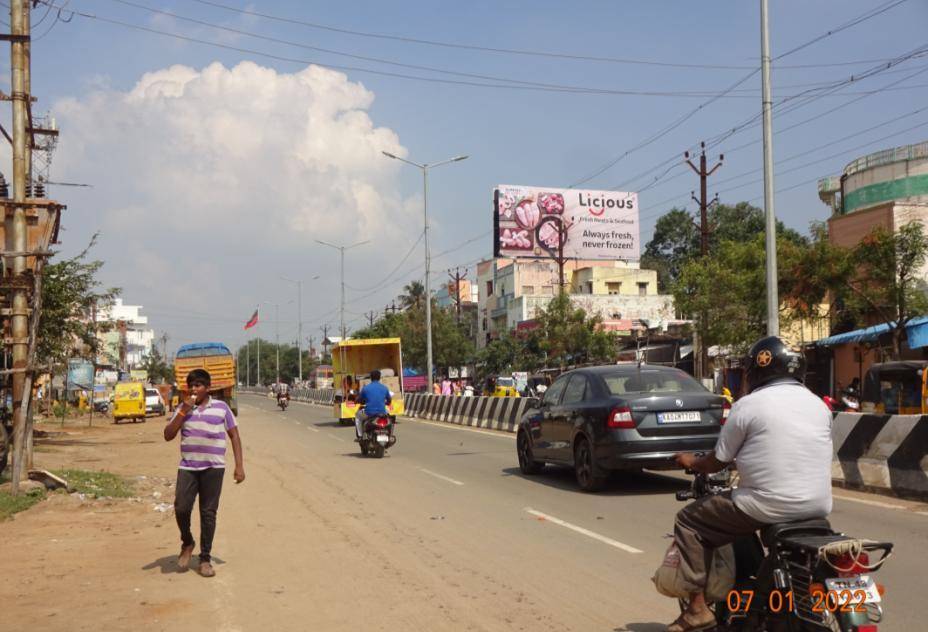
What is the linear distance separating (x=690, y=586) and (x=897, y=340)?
23766 mm

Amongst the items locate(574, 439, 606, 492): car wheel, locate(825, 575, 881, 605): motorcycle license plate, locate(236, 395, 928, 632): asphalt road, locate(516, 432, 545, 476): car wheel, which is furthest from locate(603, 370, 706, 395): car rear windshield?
locate(825, 575, 881, 605): motorcycle license plate

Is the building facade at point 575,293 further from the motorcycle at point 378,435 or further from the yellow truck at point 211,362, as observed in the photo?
the motorcycle at point 378,435

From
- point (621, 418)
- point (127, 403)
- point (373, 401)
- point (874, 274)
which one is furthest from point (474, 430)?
point (127, 403)

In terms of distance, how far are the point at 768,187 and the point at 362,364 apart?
71.6ft

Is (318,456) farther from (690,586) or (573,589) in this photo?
(690,586)

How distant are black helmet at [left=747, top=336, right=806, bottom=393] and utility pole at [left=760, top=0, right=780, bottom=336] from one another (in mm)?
12471

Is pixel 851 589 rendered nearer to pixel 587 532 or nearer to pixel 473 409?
pixel 587 532

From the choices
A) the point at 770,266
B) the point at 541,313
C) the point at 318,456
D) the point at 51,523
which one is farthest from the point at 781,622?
the point at 541,313

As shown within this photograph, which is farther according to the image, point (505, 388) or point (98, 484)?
point (505, 388)

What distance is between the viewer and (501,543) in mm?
8859

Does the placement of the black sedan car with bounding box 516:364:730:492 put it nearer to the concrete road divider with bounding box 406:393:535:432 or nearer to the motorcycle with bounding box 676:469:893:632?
the motorcycle with bounding box 676:469:893:632

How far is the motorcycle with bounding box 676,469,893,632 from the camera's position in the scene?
4164 mm

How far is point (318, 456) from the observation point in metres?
19.8

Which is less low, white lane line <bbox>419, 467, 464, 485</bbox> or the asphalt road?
the asphalt road
